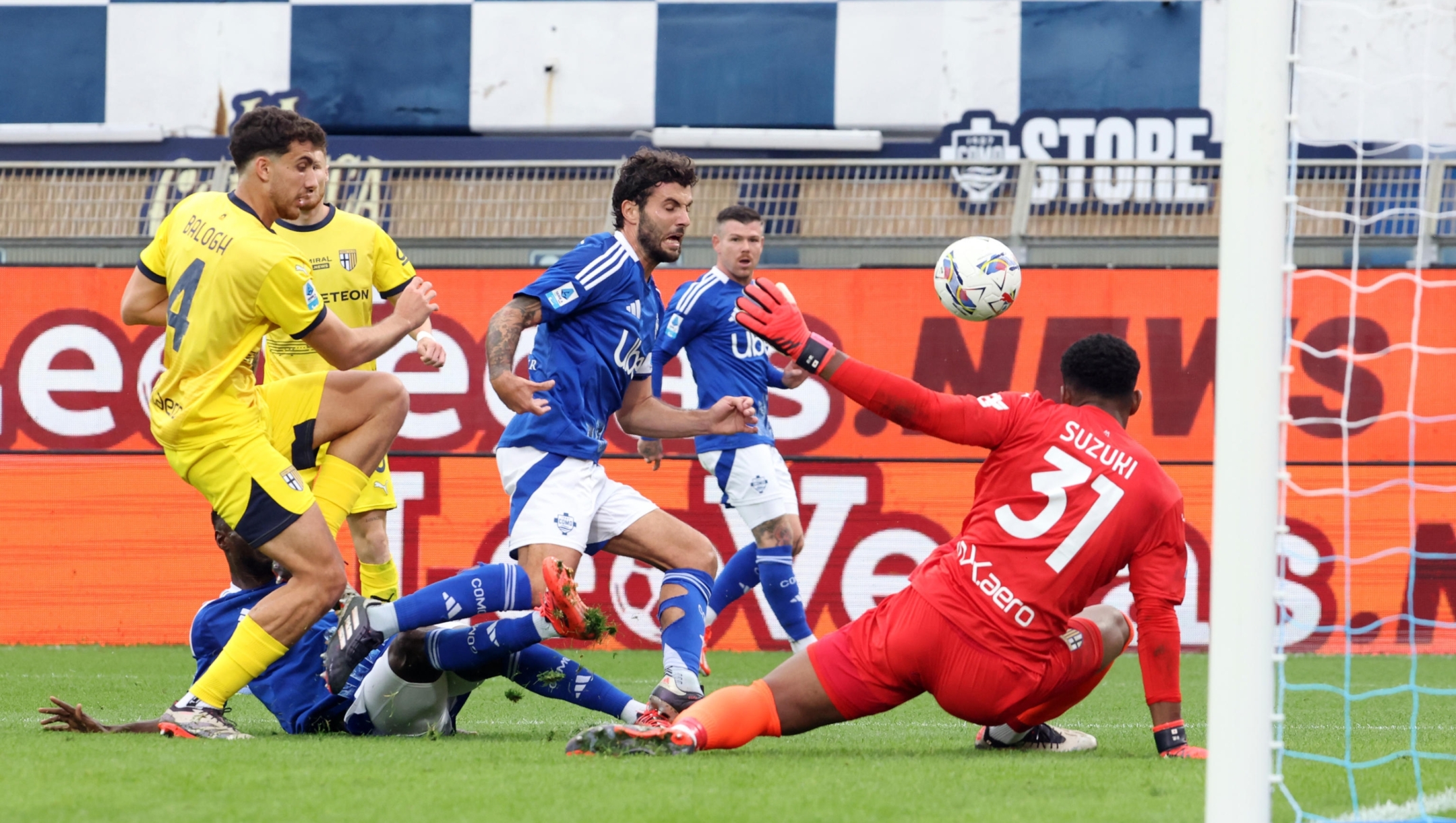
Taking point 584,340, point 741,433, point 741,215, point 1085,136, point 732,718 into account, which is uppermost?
point 1085,136

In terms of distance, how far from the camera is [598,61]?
1480 centimetres

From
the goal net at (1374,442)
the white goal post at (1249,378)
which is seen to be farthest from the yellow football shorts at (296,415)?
the goal net at (1374,442)

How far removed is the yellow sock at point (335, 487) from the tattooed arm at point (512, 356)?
97 centimetres

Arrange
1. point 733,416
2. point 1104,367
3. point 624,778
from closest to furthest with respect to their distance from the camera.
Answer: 1. point 624,778
2. point 1104,367
3. point 733,416

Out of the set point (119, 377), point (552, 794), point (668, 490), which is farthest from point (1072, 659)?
point (119, 377)

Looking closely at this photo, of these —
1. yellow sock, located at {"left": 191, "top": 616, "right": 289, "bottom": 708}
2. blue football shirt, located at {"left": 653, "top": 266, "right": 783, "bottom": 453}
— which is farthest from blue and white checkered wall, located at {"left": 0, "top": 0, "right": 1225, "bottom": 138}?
yellow sock, located at {"left": 191, "top": 616, "right": 289, "bottom": 708}

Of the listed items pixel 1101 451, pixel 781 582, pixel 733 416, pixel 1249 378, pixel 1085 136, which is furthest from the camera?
pixel 1085 136

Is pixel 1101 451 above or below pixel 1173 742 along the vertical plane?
above

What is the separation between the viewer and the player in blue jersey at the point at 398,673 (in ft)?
15.2

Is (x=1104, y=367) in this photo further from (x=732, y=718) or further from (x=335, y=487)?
(x=335, y=487)

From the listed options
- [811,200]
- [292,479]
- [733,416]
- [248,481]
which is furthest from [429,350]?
[811,200]

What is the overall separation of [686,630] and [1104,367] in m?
1.73

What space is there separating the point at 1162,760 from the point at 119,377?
24.8 ft

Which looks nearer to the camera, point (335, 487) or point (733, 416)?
point (733, 416)
